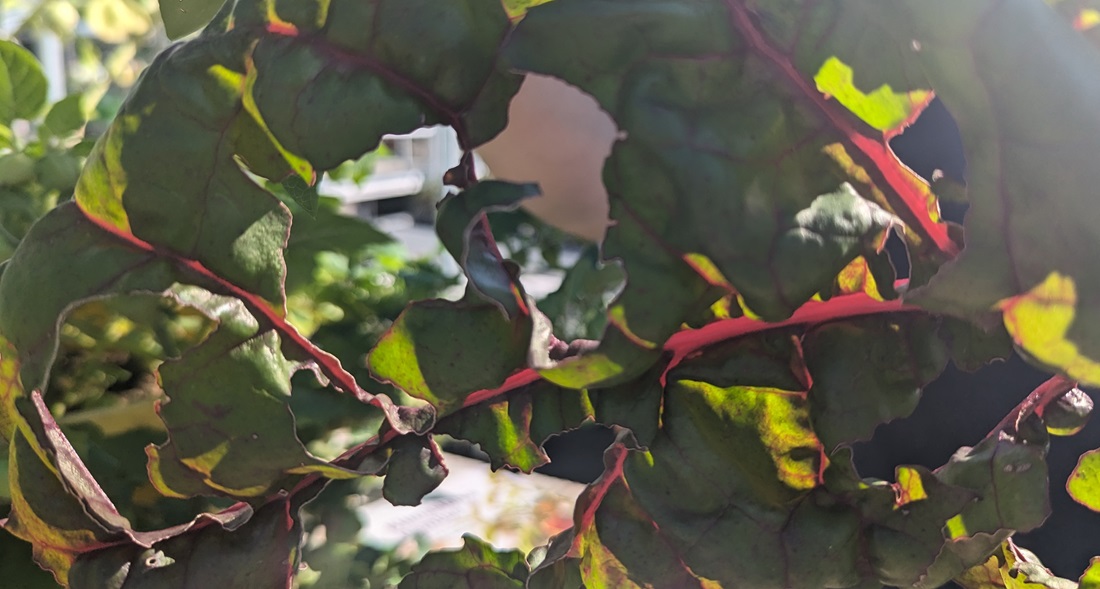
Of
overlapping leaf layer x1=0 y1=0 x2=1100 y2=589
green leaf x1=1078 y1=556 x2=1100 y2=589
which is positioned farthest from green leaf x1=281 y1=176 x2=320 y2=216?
green leaf x1=1078 y1=556 x2=1100 y2=589

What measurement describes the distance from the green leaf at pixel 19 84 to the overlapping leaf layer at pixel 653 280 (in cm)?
28

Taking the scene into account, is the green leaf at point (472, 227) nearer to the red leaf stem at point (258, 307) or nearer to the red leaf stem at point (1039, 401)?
the red leaf stem at point (258, 307)

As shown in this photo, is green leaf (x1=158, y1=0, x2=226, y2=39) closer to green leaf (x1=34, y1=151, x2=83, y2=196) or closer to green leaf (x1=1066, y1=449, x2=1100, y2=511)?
green leaf (x1=34, y1=151, x2=83, y2=196)

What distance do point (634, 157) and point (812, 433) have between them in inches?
4.9

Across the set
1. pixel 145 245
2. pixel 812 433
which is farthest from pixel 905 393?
pixel 145 245

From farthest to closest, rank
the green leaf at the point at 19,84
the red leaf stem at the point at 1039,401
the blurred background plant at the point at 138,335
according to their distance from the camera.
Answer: the green leaf at the point at 19,84 → the blurred background plant at the point at 138,335 → the red leaf stem at the point at 1039,401

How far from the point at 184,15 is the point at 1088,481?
0.42 metres

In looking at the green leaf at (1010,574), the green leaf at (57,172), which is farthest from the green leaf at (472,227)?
the green leaf at (57,172)

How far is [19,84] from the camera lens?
1.74 ft

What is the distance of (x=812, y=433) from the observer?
0.96ft

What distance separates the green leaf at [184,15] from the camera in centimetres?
36

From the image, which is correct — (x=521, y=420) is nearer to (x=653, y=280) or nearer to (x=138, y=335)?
(x=653, y=280)

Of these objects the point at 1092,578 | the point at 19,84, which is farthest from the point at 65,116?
the point at 1092,578

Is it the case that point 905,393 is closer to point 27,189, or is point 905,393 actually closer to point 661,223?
point 661,223
